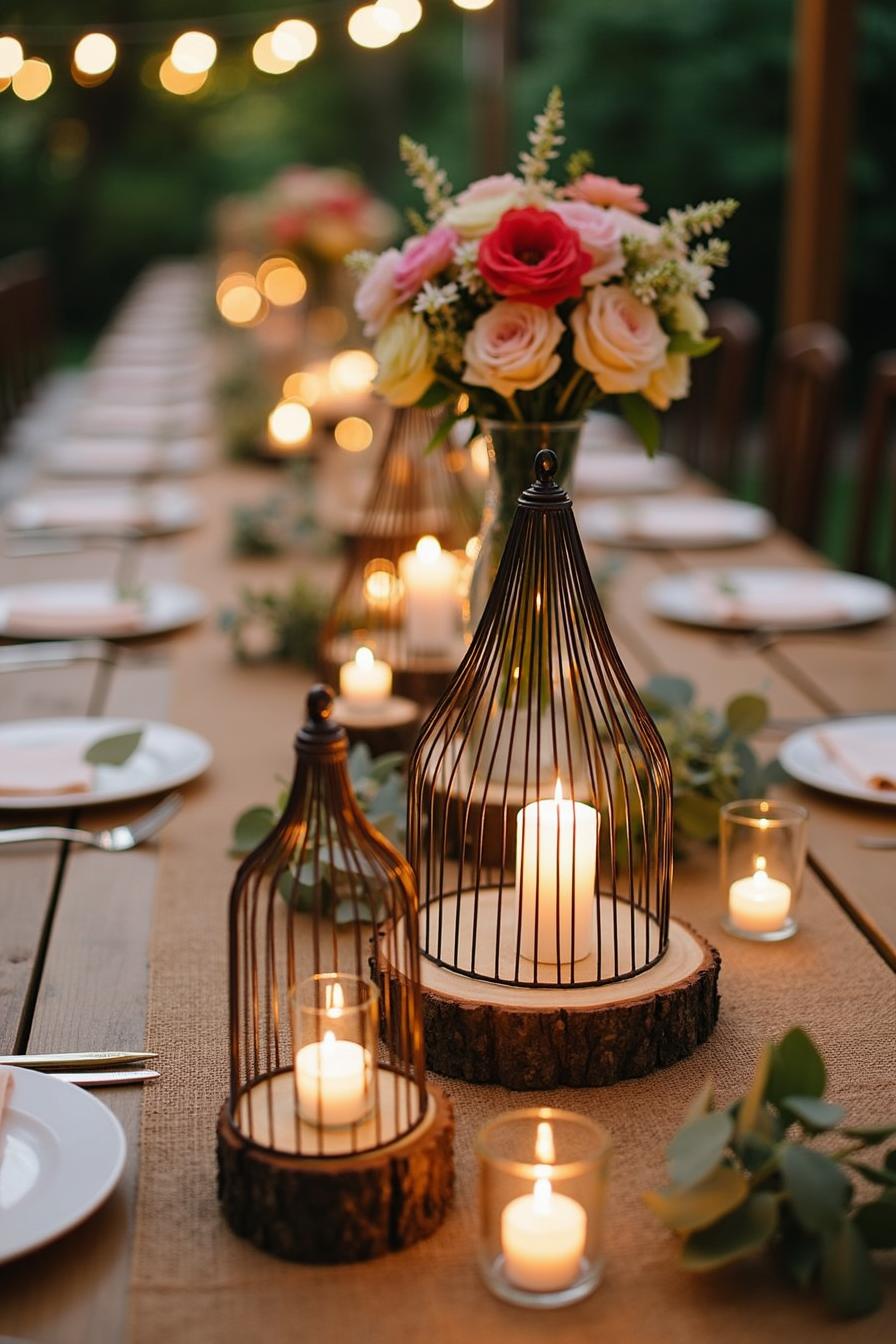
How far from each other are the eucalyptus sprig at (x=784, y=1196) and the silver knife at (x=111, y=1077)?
0.37m

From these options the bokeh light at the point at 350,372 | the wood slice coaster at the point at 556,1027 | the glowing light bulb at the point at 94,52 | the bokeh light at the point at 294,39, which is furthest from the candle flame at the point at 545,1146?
the bokeh light at the point at 294,39

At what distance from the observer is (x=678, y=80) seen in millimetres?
8234

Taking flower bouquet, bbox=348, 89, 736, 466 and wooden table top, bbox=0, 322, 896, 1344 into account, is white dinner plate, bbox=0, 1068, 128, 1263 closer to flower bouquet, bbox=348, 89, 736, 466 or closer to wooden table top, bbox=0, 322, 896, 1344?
wooden table top, bbox=0, 322, 896, 1344

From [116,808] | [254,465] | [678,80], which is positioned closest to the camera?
[116,808]

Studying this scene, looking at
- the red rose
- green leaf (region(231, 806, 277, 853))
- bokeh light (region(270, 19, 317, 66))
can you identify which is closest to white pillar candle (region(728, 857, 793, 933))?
green leaf (region(231, 806, 277, 853))

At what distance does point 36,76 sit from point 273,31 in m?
0.79

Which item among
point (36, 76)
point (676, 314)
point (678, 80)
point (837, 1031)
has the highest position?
point (678, 80)

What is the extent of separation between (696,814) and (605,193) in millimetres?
571

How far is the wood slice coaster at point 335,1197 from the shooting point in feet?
2.80

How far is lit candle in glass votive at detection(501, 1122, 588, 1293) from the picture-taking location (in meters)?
0.81

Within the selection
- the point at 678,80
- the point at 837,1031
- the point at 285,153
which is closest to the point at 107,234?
the point at 285,153

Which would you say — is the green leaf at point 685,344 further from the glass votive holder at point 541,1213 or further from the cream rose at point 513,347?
the glass votive holder at point 541,1213

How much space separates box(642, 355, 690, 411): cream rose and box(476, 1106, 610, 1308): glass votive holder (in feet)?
2.52

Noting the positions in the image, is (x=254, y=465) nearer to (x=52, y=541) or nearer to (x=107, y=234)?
(x=52, y=541)
